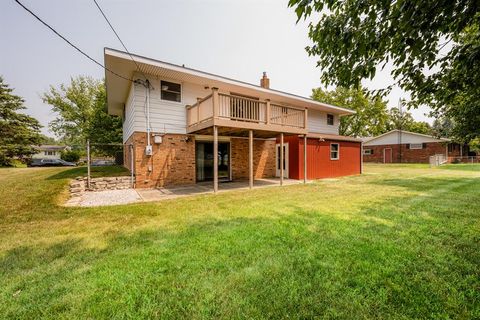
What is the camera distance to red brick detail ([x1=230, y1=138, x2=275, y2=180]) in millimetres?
11430

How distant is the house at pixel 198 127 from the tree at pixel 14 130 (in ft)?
72.6

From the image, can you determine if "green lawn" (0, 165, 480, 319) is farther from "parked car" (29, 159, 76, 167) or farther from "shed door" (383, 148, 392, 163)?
"shed door" (383, 148, 392, 163)

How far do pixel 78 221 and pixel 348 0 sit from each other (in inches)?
252

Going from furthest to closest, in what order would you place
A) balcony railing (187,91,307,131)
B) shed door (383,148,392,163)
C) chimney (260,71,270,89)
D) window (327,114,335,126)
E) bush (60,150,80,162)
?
shed door (383,148,392,163), bush (60,150,80,162), window (327,114,335,126), chimney (260,71,270,89), balcony railing (187,91,307,131)

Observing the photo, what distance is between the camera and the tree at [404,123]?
40.0 m

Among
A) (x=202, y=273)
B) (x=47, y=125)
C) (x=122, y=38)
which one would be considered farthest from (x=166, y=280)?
(x=47, y=125)

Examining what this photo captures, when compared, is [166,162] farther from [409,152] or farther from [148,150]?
[409,152]

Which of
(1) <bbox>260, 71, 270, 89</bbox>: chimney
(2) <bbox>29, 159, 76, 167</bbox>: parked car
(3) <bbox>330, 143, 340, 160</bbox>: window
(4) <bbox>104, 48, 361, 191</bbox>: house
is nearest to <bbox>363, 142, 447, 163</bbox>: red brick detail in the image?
(3) <bbox>330, 143, 340, 160</bbox>: window

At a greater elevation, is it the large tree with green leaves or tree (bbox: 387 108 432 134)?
tree (bbox: 387 108 432 134)

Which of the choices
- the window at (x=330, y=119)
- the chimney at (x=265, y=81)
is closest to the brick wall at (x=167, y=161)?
the chimney at (x=265, y=81)

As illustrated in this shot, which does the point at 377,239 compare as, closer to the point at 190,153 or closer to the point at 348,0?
the point at 348,0

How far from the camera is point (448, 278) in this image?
7.91ft

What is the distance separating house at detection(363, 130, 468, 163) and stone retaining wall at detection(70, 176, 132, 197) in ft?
106

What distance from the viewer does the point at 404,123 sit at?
4141 centimetres
